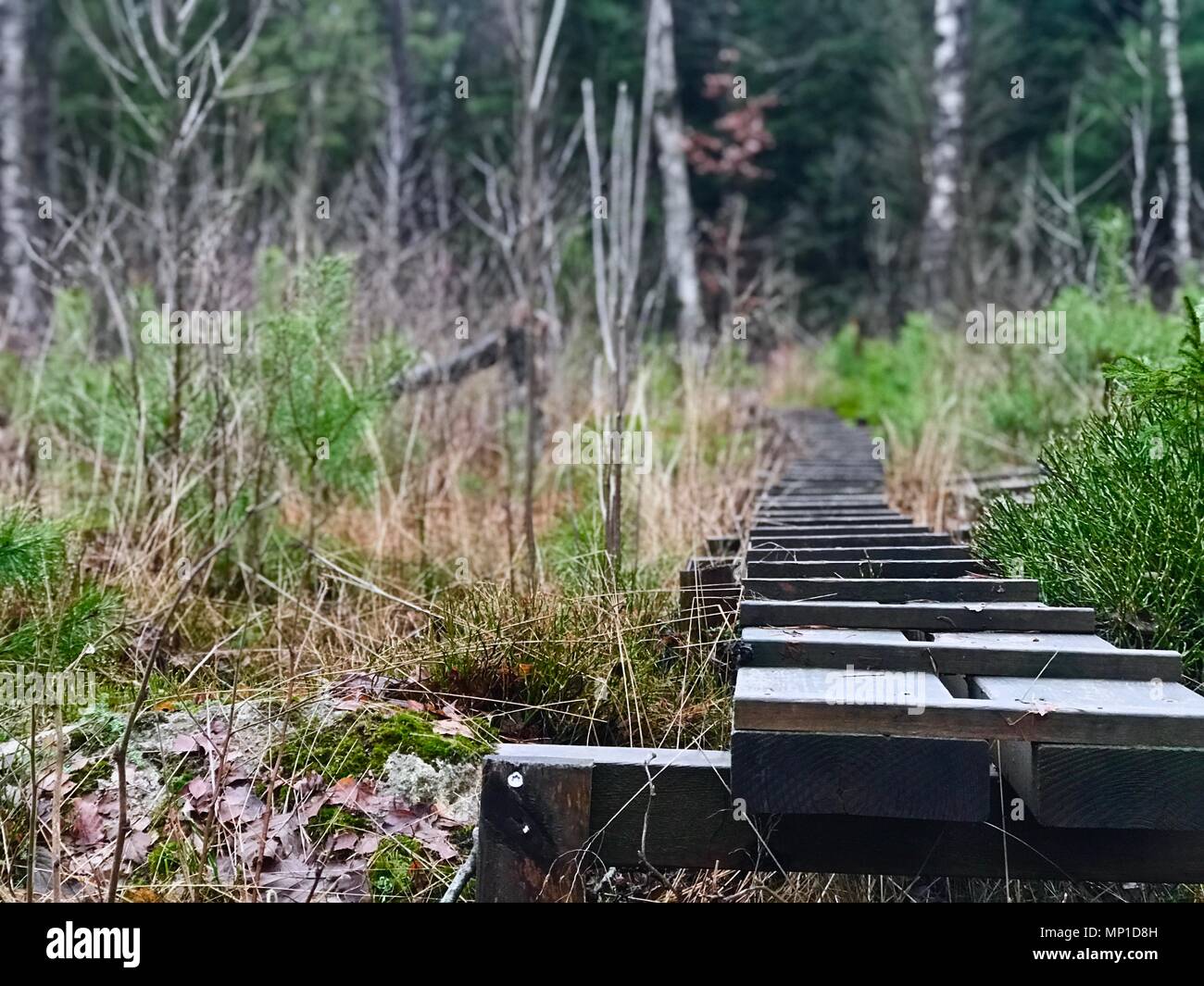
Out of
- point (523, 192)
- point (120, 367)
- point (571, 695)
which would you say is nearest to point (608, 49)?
point (120, 367)

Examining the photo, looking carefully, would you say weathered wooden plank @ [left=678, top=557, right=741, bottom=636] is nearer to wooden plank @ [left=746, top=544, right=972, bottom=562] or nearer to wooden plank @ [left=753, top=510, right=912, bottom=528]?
wooden plank @ [left=746, top=544, right=972, bottom=562]

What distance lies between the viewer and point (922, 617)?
6.72 feet

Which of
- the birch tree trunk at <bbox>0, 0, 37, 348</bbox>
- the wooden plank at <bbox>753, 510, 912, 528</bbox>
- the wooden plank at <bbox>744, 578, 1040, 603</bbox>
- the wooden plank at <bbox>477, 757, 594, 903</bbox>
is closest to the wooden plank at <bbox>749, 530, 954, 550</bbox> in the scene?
the wooden plank at <bbox>753, 510, 912, 528</bbox>

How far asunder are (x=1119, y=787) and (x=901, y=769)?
0.98 ft

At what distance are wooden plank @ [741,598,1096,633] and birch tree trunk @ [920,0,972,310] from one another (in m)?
7.40

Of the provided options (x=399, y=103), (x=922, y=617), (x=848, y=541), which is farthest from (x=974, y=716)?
(x=399, y=103)

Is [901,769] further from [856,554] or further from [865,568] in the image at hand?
[856,554]

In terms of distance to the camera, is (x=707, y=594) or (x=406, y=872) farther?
(x=707, y=594)

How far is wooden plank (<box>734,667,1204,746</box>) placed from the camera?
4.90 feet
